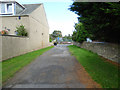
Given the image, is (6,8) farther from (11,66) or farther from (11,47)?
(11,66)

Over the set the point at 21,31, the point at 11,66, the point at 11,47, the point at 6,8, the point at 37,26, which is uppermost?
the point at 6,8

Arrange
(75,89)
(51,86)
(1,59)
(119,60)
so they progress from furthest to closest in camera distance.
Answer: (1,59) < (119,60) < (51,86) < (75,89)

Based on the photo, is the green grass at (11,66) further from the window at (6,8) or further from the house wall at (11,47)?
the window at (6,8)

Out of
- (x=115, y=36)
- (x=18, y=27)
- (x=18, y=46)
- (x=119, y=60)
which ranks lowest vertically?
(x=119, y=60)

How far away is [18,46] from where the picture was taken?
943 centimetres

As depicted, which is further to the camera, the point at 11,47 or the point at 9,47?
the point at 11,47

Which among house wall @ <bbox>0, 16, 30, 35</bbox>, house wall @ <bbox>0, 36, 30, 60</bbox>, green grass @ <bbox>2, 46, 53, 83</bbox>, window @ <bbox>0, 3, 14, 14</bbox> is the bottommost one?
green grass @ <bbox>2, 46, 53, 83</bbox>

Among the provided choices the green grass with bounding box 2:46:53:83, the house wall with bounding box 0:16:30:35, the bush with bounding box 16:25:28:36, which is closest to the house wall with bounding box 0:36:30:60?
the green grass with bounding box 2:46:53:83

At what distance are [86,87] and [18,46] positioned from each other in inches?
328

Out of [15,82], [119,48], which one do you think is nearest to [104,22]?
[119,48]

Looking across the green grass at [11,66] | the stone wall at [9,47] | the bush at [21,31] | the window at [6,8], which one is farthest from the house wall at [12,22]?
the green grass at [11,66]

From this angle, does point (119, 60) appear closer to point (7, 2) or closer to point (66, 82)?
point (66, 82)

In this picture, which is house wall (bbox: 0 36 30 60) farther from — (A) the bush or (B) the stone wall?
(A) the bush

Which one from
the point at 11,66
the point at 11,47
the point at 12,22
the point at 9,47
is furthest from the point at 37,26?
the point at 11,66
